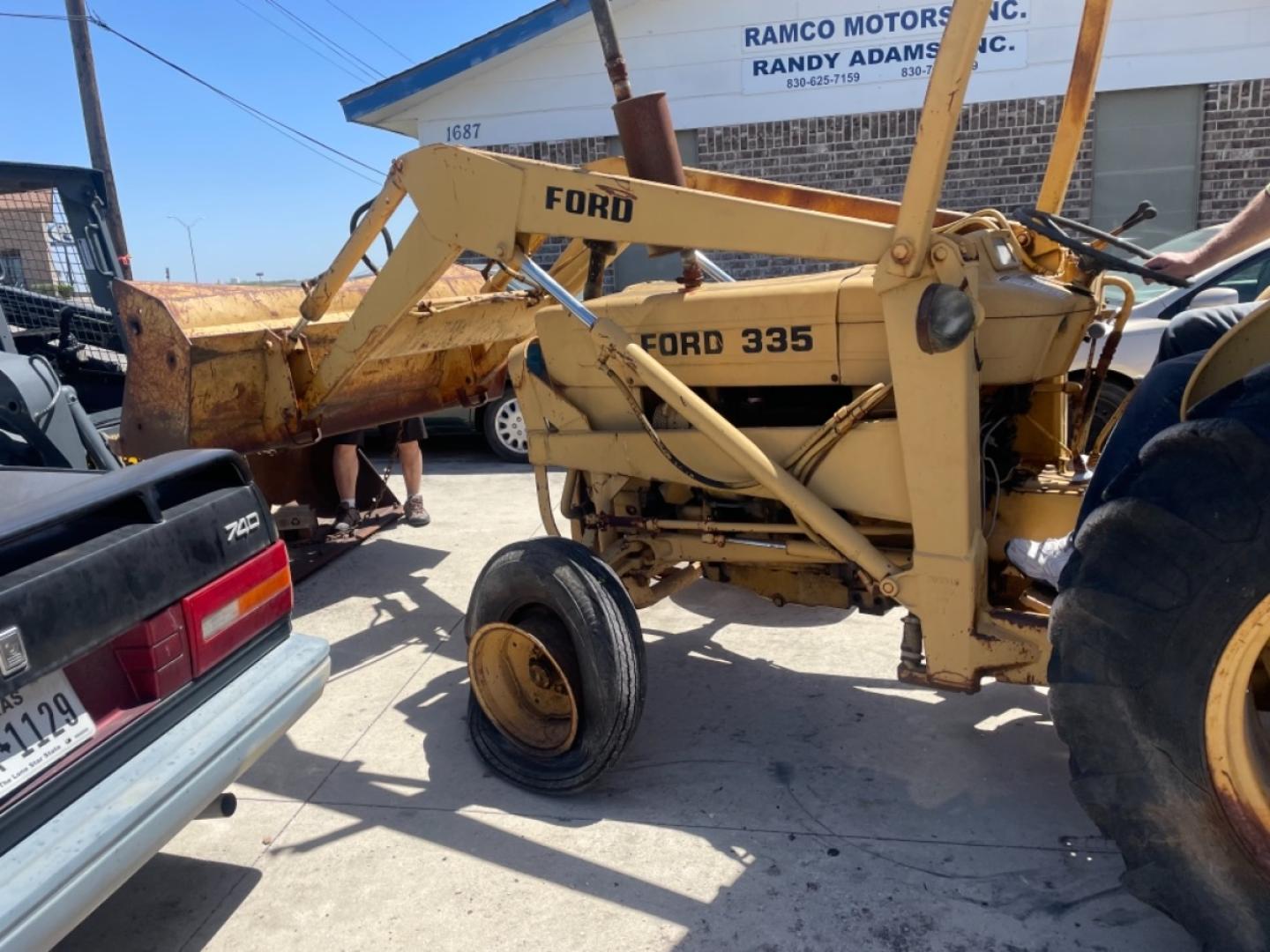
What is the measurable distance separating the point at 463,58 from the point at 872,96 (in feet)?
15.0

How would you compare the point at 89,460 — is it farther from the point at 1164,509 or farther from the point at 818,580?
the point at 1164,509

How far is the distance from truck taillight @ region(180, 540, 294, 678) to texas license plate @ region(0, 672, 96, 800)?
1.15ft

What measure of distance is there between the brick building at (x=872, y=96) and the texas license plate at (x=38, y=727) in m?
9.49

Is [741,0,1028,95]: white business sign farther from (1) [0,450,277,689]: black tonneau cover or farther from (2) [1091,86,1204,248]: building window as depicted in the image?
(1) [0,450,277,689]: black tonneau cover

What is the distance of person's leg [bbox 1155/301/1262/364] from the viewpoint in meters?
3.24

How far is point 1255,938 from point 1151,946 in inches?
20.6

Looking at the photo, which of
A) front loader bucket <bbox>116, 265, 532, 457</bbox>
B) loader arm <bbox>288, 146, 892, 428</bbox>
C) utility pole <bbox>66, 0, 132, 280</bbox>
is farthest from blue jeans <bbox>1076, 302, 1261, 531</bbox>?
utility pole <bbox>66, 0, 132, 280</bbox>

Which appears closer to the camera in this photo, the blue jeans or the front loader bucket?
the blue jeans

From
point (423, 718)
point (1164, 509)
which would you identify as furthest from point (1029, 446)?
point (423, 718)

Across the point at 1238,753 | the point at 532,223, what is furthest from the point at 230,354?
the point at 1238,753

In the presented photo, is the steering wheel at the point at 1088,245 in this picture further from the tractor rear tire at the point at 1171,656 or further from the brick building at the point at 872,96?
the brick building at the point at 872,96

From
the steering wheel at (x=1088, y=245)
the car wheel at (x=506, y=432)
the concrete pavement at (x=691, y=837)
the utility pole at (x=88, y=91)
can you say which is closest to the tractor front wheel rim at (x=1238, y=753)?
the concrete pavement at (x=691, y=837)

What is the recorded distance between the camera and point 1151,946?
239cm

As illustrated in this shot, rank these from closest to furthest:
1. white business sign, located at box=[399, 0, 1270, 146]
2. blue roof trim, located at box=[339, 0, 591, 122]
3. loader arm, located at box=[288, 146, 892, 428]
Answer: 1. loader arm, located at box=[288, 146, 892, 428]
2. white business sign, located at box=[399, 0, 1270, 146]
3. blue roof trim, located at box=[339, 0, 591, 122]
